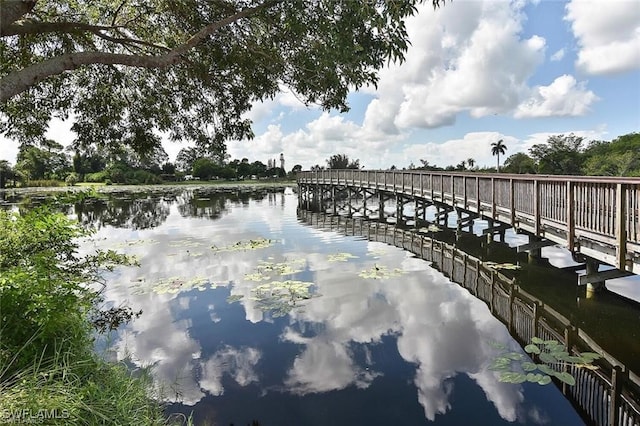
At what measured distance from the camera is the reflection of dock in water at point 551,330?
413 cm

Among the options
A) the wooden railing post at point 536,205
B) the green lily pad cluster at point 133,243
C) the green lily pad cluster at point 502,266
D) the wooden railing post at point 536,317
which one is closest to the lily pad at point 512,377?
the wooden railing post at point 536,317

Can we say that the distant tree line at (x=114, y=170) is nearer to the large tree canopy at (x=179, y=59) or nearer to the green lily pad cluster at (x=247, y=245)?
the green lily pad cluster at (x=247, y=245)

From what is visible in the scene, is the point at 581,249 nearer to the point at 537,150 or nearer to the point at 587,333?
the point at 587,333

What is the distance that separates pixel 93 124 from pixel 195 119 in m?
2.12

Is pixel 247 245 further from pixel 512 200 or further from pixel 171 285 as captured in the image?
pixel 512 200

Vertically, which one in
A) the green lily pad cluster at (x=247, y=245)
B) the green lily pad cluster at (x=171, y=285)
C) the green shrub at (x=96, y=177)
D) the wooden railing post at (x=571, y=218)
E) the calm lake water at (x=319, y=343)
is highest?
the green shrub at (x=96, y=177)

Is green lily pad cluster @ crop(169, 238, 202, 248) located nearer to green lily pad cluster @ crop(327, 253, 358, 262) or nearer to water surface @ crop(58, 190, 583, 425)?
water surface @ crop(58, 190, 583, 425)

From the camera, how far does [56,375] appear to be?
350cm

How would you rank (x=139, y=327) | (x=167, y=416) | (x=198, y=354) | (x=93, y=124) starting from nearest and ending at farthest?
(x=167, y=416), (x=198, y=354), (x=139, y=327), (x=93, y=124)

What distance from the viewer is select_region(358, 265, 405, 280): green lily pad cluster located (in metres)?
9.48

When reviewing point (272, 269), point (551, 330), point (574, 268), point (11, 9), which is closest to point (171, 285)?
point (272, 269)

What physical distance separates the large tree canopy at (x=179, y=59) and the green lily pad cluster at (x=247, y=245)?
525cm

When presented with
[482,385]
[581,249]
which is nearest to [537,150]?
[581,249]

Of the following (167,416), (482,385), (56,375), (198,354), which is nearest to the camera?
(56,375)
